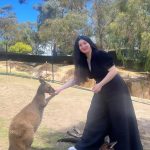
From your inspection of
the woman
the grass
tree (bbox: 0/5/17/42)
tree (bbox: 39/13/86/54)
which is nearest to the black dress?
the woman

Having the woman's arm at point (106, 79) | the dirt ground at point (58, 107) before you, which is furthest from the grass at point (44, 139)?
the woman's arm at point (106, 79)

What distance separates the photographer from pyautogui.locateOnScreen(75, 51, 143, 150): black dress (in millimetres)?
5715

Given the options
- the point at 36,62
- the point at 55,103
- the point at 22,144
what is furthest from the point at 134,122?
the point at 36,62

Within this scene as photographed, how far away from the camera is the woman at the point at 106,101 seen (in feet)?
18.7

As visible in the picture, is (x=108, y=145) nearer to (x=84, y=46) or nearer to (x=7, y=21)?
(x=84, y=46)

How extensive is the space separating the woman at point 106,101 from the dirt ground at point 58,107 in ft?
6.25

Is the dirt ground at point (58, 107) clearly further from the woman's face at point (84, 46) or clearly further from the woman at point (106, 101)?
the woman's face at point (84, 46)

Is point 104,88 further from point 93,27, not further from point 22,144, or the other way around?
point 93,27

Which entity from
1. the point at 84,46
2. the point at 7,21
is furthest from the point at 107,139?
the point at 7,21

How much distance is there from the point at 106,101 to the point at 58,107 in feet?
15.9

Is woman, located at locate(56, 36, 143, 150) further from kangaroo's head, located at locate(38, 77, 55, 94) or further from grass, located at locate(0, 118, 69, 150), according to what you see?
grass, located at locate(0, 118, 69, 150)

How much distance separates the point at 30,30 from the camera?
192 feet

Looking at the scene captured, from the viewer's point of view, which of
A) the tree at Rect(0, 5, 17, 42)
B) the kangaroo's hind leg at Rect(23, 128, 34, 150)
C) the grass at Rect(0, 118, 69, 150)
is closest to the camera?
the kangaroo's hind leg at Rect(23, 128, 34, 150)

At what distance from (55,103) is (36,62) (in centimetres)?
2001
